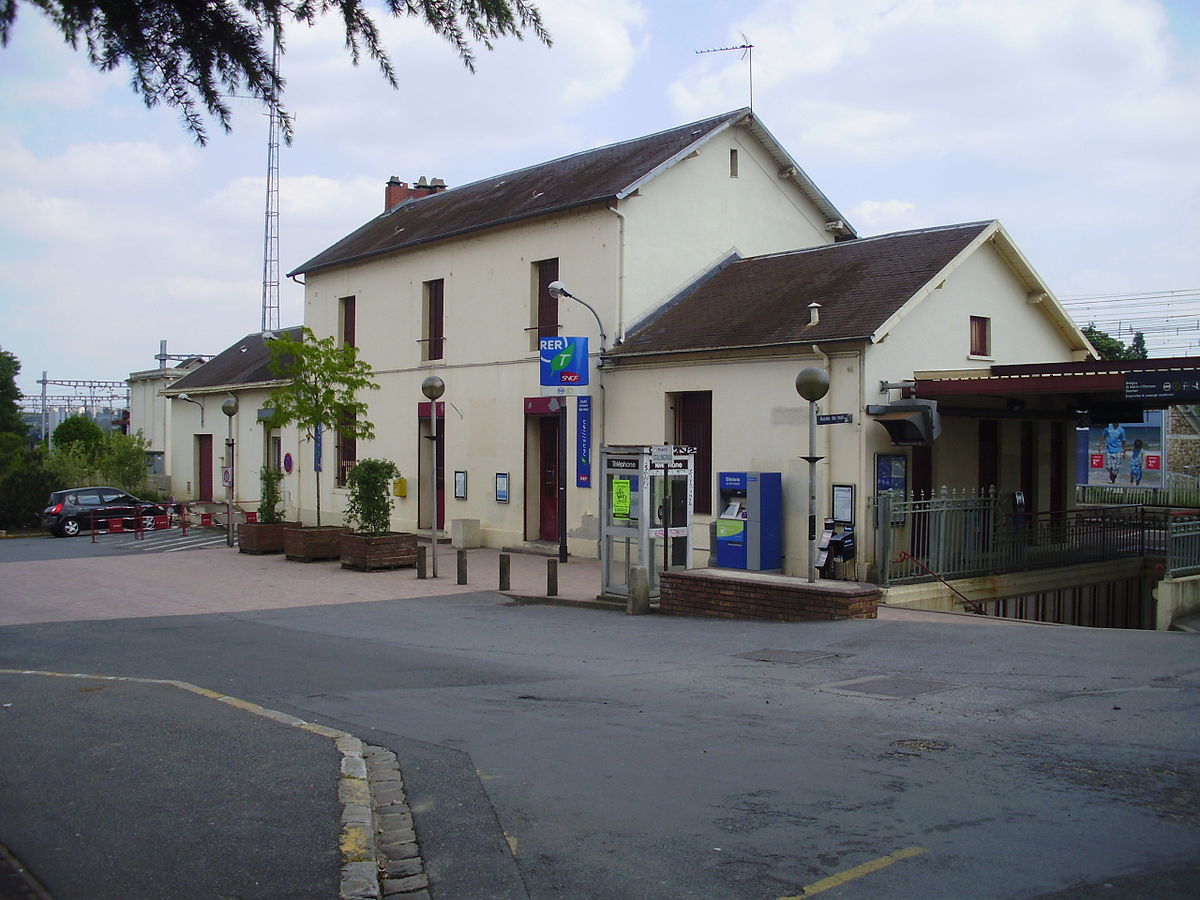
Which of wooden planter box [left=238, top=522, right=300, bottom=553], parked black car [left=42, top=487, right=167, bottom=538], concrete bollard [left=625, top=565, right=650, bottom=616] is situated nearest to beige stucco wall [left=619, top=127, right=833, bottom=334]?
concrete bollard [left=625, top=565, right=650, bottom=616]

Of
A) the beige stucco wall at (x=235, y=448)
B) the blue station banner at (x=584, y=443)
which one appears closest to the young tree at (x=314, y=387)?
the blue station banner at (x=584, y=443)

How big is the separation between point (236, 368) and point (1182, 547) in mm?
33235

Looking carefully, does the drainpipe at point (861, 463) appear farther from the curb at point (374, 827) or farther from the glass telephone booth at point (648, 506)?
the curb at point (374, 827)

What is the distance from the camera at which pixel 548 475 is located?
24.1 meters

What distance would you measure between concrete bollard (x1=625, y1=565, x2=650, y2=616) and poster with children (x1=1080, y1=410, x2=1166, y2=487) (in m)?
14.4

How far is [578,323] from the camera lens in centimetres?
2283

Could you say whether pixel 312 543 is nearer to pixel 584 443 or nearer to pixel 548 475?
pixel 548 475

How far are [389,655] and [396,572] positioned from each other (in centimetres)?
899

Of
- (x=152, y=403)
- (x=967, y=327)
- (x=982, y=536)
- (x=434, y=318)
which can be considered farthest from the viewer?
(x=152, y=403)

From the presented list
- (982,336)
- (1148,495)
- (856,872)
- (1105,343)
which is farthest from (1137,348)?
(856,872)

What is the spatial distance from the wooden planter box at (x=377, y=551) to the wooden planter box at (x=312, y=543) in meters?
→ 1.30

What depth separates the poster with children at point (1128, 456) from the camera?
25266 mm

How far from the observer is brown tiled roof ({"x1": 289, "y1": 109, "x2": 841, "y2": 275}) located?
22859 mm

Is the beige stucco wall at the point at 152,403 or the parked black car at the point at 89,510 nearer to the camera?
the parked black car at the point at 89,510
